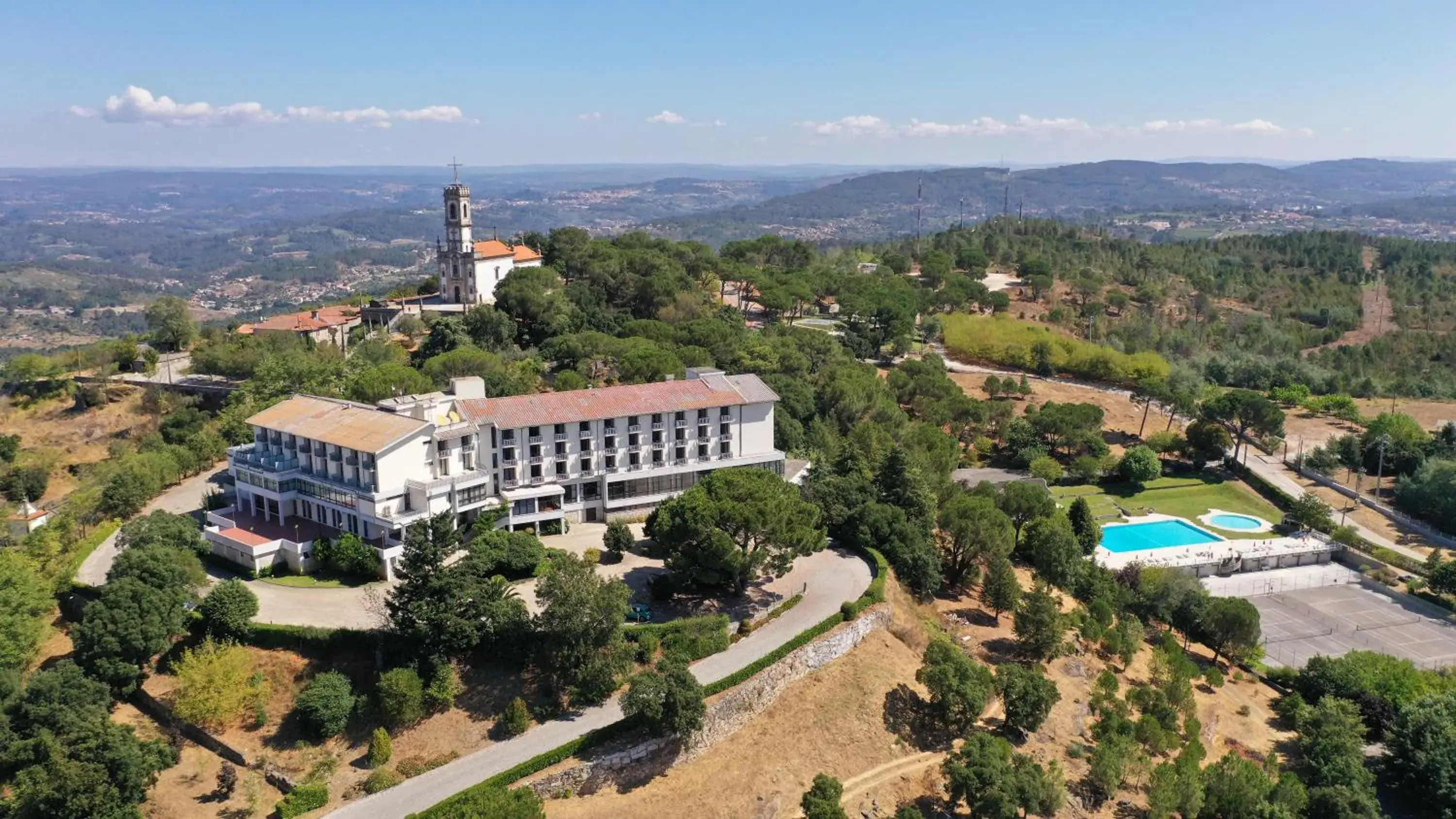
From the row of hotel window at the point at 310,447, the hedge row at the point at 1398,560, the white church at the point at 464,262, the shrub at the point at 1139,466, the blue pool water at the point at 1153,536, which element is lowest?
the hedge row at the point at 1398,560

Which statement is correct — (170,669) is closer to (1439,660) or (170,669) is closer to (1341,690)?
(1341,690)

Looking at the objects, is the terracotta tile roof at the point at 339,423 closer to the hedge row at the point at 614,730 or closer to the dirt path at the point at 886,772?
the hedge row at the point at 614,730

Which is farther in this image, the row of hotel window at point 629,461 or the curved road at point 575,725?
the row of hotel window at point 629,461

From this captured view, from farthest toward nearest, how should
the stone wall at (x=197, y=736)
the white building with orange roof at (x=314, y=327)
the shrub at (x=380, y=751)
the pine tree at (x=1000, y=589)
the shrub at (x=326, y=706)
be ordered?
the white building with orange roof at (x=314, y=327) < the pine tree at (x=1000, y=589) < the shrub at (x=326, y=706) < the shrub at (x=380, y=751) < the stone wall at (x=197, y=736)

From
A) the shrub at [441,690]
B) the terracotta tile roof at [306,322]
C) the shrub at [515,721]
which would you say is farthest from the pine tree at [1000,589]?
the terracotta tile roof at [306,322]

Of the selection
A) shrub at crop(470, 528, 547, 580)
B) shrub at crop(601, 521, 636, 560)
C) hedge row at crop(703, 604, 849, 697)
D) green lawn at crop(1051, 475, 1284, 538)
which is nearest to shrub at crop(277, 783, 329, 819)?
shrub at crop(470, 528, 547, 580)

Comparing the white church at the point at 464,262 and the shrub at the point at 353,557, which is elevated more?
the white church at the point at 464,262

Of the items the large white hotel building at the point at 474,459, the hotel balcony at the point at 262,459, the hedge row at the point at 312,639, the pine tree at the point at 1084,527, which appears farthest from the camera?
the pine tree at the point at 1084,527
